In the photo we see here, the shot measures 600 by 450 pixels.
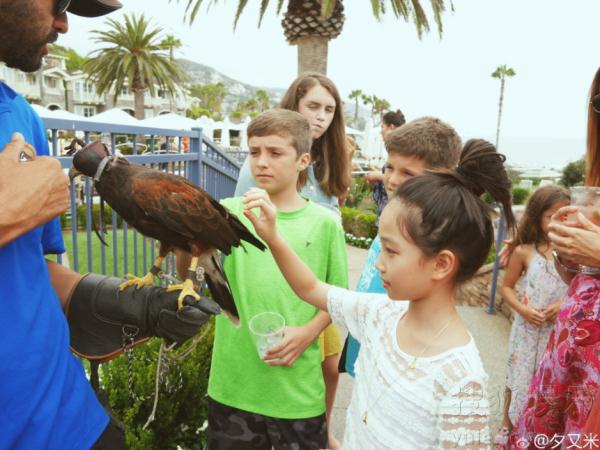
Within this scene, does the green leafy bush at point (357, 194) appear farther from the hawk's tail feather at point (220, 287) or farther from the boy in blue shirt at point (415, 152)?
the hawk's tail feather at point (220, 287)

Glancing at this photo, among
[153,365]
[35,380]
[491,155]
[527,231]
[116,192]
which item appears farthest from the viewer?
[527,231]

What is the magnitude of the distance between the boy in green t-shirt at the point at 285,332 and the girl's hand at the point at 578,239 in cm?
98

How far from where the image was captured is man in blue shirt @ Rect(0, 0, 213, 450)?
1183 millimetres

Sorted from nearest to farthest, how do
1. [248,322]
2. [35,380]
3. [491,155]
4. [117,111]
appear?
[35,380] < [491,155] < [248,322] < [117,111]

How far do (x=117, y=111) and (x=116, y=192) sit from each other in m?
21.6

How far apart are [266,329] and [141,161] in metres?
1.82

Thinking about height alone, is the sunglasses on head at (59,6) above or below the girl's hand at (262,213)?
above

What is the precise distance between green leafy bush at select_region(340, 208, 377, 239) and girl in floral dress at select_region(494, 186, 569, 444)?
24.6 ft

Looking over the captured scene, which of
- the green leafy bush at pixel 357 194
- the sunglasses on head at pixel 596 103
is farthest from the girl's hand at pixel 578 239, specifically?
the green leafy bush at pixel 357 194

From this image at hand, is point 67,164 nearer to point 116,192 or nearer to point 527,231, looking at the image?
point 116,192

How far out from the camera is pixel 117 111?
833 inches

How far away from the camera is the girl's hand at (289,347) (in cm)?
203

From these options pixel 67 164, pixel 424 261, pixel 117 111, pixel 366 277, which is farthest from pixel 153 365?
pixel 117 111

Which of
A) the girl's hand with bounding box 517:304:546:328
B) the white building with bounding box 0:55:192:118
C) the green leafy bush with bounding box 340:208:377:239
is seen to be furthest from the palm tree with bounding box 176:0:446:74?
the white building with bounding box 0:55:192:118
